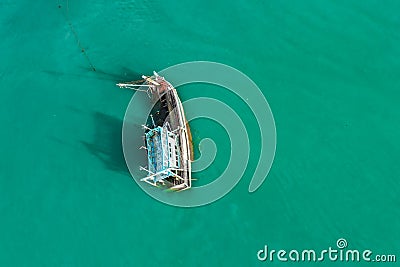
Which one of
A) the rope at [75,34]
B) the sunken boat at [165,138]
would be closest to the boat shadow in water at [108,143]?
the sunken boat at [165,138]

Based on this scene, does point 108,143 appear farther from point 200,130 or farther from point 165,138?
point 200,130

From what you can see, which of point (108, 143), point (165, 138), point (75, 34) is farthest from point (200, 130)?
point (75, 34)

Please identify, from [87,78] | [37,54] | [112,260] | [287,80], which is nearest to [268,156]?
[287,80]

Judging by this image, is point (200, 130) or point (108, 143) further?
point (108, 143)

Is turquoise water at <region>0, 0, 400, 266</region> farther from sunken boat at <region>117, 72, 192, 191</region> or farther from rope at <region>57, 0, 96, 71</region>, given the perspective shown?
sunken boat at <region>117, 72, 192, 191</region>

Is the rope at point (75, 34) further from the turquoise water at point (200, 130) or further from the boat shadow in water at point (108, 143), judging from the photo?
the boat shadow in water at point (108, 143)

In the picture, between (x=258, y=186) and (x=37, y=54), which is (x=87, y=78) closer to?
(x=37, y=54)
